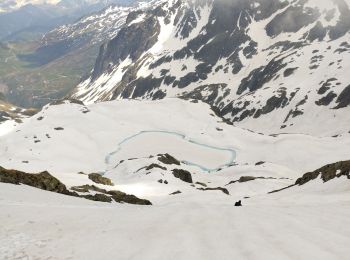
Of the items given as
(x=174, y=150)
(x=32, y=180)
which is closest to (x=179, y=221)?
(x=32, y=180)

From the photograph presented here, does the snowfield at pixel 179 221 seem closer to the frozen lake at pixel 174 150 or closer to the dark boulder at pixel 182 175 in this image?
the dark boulder at pixel 182 175

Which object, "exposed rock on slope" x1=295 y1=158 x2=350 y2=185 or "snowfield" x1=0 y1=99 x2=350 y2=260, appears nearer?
"snowfield" x1=0 y1=99 x2=350 y2=260

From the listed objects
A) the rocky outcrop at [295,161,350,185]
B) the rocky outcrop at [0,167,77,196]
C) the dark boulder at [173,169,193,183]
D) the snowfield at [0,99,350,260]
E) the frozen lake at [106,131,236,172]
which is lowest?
the snowfield at [0,99,350,260]

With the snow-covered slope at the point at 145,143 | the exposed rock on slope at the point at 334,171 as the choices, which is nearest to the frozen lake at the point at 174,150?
the snow-covered slope at the point at 145,143

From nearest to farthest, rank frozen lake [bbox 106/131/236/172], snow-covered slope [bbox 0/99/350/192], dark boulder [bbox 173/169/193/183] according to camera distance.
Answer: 1. dark boulder [bbox 173/169/193/183]
2. snow-covered slope [bbox 0/99/350/192]
3. frozen lake [bbox 106/131/236/172]

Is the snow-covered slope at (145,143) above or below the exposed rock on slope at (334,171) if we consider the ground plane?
above

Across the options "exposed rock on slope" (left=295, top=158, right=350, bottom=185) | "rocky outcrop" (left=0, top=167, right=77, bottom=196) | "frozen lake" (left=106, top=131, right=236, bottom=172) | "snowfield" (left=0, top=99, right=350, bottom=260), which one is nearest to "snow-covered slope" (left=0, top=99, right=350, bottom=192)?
"frozen lake" (left=106, top=131, right=236, bottom=172)

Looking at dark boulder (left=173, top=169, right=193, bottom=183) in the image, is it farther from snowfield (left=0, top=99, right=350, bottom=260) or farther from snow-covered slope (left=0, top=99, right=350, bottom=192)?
snow-covered slope (left=0, top=99, right=350, bottom=192)

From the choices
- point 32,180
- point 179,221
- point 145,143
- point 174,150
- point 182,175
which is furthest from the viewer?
point 145,143

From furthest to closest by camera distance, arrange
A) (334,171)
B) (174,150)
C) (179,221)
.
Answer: (174,150) < (334,171) < (179,221)

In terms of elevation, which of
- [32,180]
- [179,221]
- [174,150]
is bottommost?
[179,221]

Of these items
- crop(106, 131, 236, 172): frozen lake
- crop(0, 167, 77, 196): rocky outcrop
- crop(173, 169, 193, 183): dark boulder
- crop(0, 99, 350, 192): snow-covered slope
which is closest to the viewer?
crop(0, 167, 77, 196): rocky outcrop

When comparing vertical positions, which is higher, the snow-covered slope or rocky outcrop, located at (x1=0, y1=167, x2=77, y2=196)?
the snow-covered slope

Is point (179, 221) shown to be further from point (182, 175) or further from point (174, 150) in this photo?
point (174, 150)
